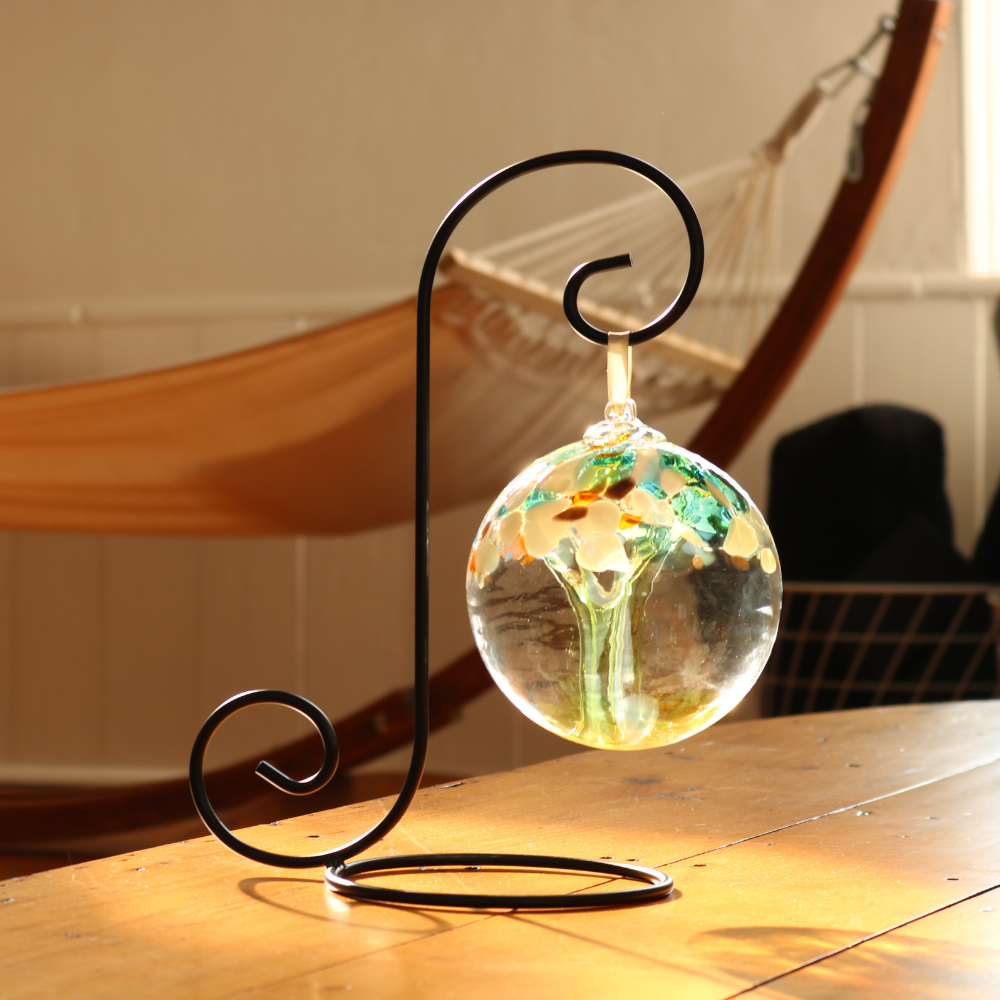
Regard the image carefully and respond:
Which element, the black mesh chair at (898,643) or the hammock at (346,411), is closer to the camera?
the hammock at (346,411)

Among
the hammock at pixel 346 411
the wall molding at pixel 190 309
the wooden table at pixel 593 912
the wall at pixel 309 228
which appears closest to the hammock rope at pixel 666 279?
the hammock at pixel 346 411

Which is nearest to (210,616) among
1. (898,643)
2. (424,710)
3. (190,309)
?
(190,309)

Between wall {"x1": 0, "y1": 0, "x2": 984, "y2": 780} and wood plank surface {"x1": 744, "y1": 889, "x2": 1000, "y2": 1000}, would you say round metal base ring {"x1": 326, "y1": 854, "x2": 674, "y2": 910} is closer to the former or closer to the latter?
wood plank surface {"x1": 744, "y1": 889, "x2": 1000, "y2": 1000}

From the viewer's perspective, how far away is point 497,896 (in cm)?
37

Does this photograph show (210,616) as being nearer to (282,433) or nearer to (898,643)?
(282,433)

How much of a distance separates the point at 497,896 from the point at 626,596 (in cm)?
10

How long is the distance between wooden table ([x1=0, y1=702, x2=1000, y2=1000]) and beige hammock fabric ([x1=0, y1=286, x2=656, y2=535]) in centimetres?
71

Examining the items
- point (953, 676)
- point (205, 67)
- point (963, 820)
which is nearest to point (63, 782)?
point (205, 67)

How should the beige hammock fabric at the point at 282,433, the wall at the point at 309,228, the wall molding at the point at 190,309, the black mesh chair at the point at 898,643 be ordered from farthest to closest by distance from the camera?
the wall molding at the point at 190,309 → the wall at the point at 309,228 → the black mesh chair at the point at 898,643 → the beige hammock fabric at the point at 282,433

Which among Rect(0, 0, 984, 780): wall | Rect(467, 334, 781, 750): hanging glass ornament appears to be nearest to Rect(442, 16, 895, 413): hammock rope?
Rect(0, 0, 984, 780): wall

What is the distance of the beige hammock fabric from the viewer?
1.21 meters

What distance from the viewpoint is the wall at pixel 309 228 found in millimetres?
1768

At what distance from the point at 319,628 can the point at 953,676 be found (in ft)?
3.11

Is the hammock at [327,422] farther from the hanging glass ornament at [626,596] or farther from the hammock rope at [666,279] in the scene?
the hanging glass ornament at [626,596]
